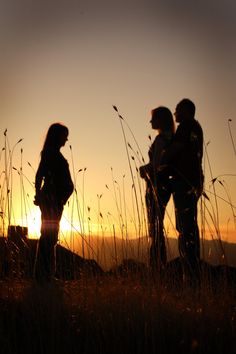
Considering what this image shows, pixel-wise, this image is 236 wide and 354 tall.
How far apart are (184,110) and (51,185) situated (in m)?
1.27

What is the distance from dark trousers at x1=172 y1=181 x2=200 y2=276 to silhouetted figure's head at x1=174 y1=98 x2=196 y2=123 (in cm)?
50

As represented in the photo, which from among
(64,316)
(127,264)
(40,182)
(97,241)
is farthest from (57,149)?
(64,316)

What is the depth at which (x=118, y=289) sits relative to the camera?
2990mm

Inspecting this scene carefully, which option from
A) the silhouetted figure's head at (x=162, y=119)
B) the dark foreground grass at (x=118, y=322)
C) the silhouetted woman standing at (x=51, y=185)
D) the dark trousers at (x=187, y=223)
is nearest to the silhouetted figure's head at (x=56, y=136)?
the silhouetted woman standing at (x=51, y=185)

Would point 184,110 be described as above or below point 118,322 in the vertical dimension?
above

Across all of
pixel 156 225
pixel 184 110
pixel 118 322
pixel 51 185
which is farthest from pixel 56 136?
pixel 118 322

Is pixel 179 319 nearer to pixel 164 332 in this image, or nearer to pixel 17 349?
pixel 164 332

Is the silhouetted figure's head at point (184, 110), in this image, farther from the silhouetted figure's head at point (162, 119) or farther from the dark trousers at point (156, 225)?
the dark trousers at point (156, 225)

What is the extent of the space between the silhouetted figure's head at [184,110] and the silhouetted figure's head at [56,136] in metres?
1.05

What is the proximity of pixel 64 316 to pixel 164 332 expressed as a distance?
1.64 ft

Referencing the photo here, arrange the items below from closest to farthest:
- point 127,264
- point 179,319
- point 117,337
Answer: point 117,337
point 179,319
point 127,264

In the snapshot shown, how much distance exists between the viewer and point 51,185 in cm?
468

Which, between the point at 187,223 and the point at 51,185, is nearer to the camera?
the point at 187,223

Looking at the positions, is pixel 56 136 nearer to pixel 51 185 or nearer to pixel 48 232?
pixel 51 185
